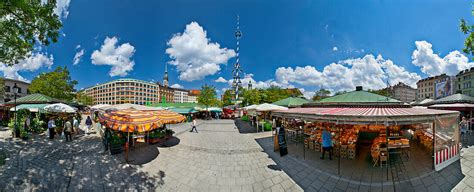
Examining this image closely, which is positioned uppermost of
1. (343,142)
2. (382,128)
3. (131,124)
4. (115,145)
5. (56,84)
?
(56,84)

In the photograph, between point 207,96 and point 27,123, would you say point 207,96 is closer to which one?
point 207,96

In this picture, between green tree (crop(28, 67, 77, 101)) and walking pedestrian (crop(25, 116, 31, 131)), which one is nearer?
walking pedestrian (crop(25, 116, 31, 131))

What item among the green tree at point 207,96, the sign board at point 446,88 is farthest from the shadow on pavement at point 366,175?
the sign board at point 446,88

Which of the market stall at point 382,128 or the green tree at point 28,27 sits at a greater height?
the green tree at point 28,27

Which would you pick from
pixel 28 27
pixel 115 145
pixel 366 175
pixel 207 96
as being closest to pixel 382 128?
pixel 366 175

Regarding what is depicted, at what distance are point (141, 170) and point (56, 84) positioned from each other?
97.3 ft

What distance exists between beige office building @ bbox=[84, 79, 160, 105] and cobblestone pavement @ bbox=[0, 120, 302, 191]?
8820cm

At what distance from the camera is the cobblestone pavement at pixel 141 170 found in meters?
5.13

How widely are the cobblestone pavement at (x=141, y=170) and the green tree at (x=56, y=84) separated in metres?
21.0

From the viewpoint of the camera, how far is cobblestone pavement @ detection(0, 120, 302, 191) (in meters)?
5.13

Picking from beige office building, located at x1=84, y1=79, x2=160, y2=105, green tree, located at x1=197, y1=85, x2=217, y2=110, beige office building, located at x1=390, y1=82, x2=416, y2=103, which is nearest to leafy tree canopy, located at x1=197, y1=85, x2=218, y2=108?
green tree, located at x1=197, y1=85, x2=217, y2=110

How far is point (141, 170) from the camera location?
20.5 feet

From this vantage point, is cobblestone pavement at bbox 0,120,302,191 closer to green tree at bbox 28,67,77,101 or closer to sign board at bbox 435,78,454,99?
green tree at bbox 28,67,77,101

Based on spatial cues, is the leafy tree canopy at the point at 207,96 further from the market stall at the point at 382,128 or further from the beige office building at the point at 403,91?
the beige office building at the point at 403,91
